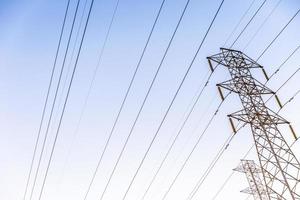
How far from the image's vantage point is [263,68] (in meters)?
11.8

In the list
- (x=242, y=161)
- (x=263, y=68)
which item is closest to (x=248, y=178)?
(x=242, y=161)

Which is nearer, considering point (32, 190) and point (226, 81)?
point (226, 81)

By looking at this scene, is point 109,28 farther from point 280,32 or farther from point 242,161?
point 242,161

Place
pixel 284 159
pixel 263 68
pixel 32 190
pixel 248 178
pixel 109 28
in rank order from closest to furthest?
pixel 284 159 → pixel 109 28 → pixel 263 68 → pixel 32 190 → pixel 248 178

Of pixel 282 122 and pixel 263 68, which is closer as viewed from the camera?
pixel 282 122

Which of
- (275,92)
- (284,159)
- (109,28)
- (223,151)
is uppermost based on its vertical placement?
(109,28)

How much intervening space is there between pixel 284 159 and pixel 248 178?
11.6 m

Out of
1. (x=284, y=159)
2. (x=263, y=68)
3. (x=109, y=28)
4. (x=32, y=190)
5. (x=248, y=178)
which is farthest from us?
(x=248, y=178)

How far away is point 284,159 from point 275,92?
8.97 feet

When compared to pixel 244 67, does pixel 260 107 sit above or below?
below

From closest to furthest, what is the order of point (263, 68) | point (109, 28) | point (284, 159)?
point (284, 159) < point (109, 28) < point (263, 68)

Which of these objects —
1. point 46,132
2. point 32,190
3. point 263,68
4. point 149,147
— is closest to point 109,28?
point 149,147

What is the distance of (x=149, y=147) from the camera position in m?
11.2

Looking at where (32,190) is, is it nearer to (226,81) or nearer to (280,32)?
(226,81)
